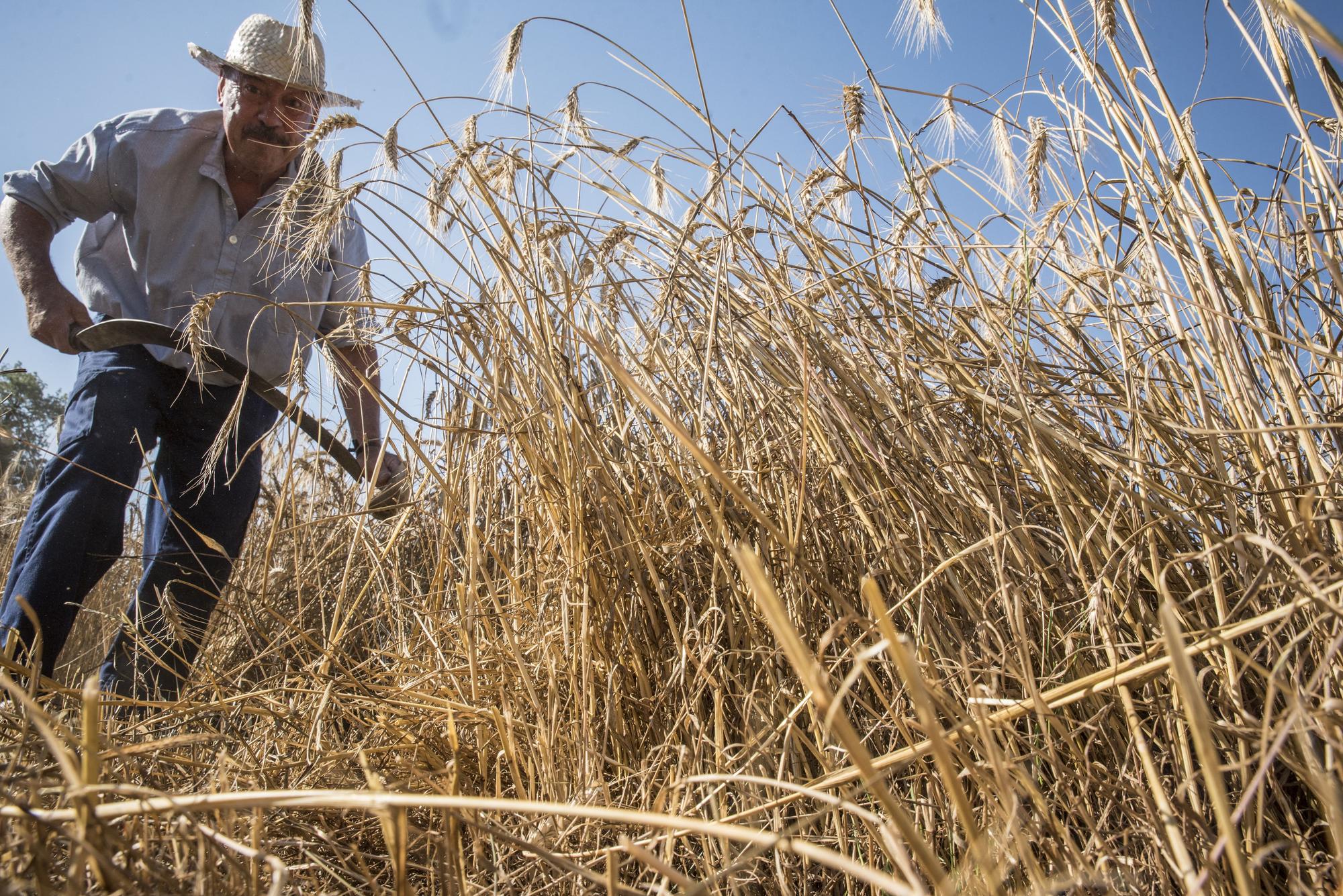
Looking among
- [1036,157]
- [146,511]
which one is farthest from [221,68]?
[1036,157]

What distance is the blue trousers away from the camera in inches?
63.2

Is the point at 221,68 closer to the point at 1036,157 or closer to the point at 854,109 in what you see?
the point at 854,109

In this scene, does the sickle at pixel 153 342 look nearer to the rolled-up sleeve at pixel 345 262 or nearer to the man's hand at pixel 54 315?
the man's hand at pixel 54 315

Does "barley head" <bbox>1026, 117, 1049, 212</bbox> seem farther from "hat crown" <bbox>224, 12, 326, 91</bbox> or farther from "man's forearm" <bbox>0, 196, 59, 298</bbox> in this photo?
"man's forearm" <bbox>0, 196, 59, 298</bbox>

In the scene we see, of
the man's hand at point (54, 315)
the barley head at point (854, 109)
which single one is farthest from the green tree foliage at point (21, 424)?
the barley head at point (854, 109)

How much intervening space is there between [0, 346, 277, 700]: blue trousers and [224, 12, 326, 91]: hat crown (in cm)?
83

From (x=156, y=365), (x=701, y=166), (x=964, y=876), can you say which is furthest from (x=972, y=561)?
(x=156, y=365)

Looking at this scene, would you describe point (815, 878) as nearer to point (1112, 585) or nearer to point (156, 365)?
point (1112, 585)

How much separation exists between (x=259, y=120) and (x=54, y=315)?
2.54 feet

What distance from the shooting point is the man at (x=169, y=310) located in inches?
66.2

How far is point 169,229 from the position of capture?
2043 mm

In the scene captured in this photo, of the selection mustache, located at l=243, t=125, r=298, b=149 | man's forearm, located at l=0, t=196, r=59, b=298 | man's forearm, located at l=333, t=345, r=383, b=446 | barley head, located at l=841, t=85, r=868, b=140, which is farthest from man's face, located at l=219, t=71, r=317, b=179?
Answer: barley head, located at l=841, t=85, r=868, b=140

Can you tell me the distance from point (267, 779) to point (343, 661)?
39 cm

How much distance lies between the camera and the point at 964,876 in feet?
2.15
